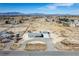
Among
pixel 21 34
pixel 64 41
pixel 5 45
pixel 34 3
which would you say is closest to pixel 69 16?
pixel 64 41

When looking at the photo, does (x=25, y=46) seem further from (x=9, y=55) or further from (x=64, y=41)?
(x=64, y=41)

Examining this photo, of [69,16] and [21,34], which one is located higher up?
[69,16]

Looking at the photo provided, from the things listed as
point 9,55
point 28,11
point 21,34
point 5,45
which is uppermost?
point 28,11

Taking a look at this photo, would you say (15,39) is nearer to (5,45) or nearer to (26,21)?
(5,45)

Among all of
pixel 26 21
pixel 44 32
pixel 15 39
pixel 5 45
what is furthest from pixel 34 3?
pixel 5 45

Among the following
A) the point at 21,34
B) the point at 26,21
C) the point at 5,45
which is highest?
the point at 26,21

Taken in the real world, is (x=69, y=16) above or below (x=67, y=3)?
below

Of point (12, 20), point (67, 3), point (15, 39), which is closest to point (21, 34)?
point (15, 39)

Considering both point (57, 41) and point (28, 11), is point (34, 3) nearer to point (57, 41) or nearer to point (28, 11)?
point (28, 11)
